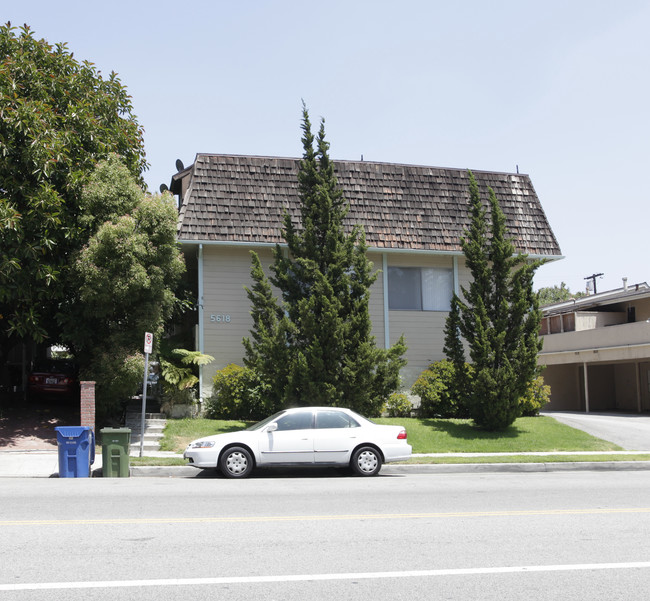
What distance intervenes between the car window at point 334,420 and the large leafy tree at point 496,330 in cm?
559

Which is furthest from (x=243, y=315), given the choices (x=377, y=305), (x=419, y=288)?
(x=419, y=288)

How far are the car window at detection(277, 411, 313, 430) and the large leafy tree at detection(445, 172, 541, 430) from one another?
20.5 feet

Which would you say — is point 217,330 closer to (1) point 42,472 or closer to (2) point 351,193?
(2) point 351,193

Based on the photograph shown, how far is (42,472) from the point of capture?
1386cm

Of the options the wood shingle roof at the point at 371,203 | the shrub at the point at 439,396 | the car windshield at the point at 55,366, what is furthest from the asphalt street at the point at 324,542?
the wood shingle roof at the point at 371,203

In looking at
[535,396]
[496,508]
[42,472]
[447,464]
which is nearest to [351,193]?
[535,396]

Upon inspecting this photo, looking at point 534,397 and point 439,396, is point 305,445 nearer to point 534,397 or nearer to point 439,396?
point 439,396

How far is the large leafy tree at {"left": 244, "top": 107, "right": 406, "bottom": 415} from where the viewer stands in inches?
688

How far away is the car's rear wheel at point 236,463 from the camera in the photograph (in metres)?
13.1

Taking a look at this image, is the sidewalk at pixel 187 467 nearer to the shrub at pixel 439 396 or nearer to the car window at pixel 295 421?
the car window at pixel 295 421

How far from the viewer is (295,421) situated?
1359 cm

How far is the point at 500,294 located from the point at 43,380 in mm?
13699

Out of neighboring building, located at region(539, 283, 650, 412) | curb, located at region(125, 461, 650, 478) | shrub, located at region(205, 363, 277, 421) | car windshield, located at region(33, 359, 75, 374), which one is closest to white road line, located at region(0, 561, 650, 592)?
curb, located at region(125, 461, 650, 478)

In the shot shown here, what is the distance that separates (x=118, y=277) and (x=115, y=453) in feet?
16.6
